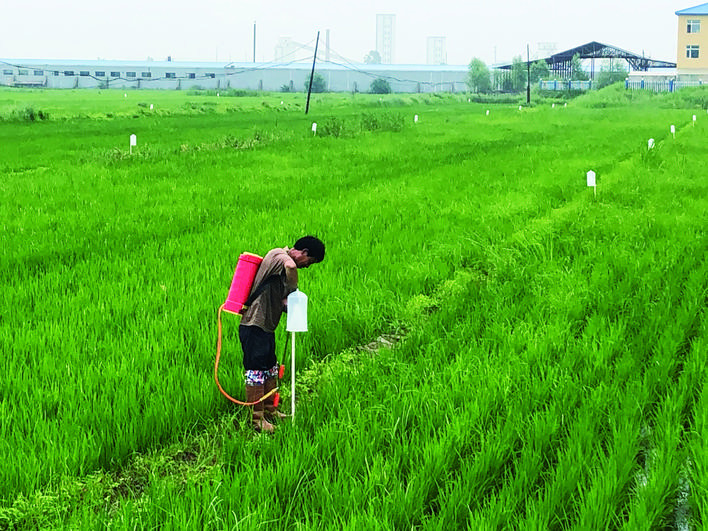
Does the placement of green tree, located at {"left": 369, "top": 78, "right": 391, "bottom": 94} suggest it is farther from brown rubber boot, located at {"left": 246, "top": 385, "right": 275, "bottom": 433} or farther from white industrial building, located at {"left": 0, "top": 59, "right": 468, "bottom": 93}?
brown rubber boot, located at {"left": 246, "top": 385, "right": 275, "bottom": 433}

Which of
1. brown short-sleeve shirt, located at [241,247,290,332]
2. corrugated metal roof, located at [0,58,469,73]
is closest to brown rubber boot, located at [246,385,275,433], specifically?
brown short-sleeve shirt, located at [241,247,290,332]

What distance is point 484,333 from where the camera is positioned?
4328 mm

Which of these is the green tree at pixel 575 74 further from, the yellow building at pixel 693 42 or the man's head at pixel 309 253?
the man's head at pixel 309 253

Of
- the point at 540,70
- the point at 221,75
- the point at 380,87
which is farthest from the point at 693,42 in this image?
the point at 221,75

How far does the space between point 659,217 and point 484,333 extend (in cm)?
449

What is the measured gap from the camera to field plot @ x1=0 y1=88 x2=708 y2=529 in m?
2.53

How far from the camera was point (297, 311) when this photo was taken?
9.22 ft

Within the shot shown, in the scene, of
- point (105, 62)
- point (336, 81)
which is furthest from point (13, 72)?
point (336, 81)

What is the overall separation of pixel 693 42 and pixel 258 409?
61122 mm

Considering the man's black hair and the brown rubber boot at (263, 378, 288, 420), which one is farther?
the brown rubber boot at (263, 378, 288, 420)

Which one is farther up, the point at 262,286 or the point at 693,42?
the point at 693,42

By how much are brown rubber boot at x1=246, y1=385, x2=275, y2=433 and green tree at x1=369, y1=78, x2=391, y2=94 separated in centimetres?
8065

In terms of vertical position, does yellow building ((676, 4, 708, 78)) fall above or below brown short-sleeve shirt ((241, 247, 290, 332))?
above

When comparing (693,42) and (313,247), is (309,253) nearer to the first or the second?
(313,247)
